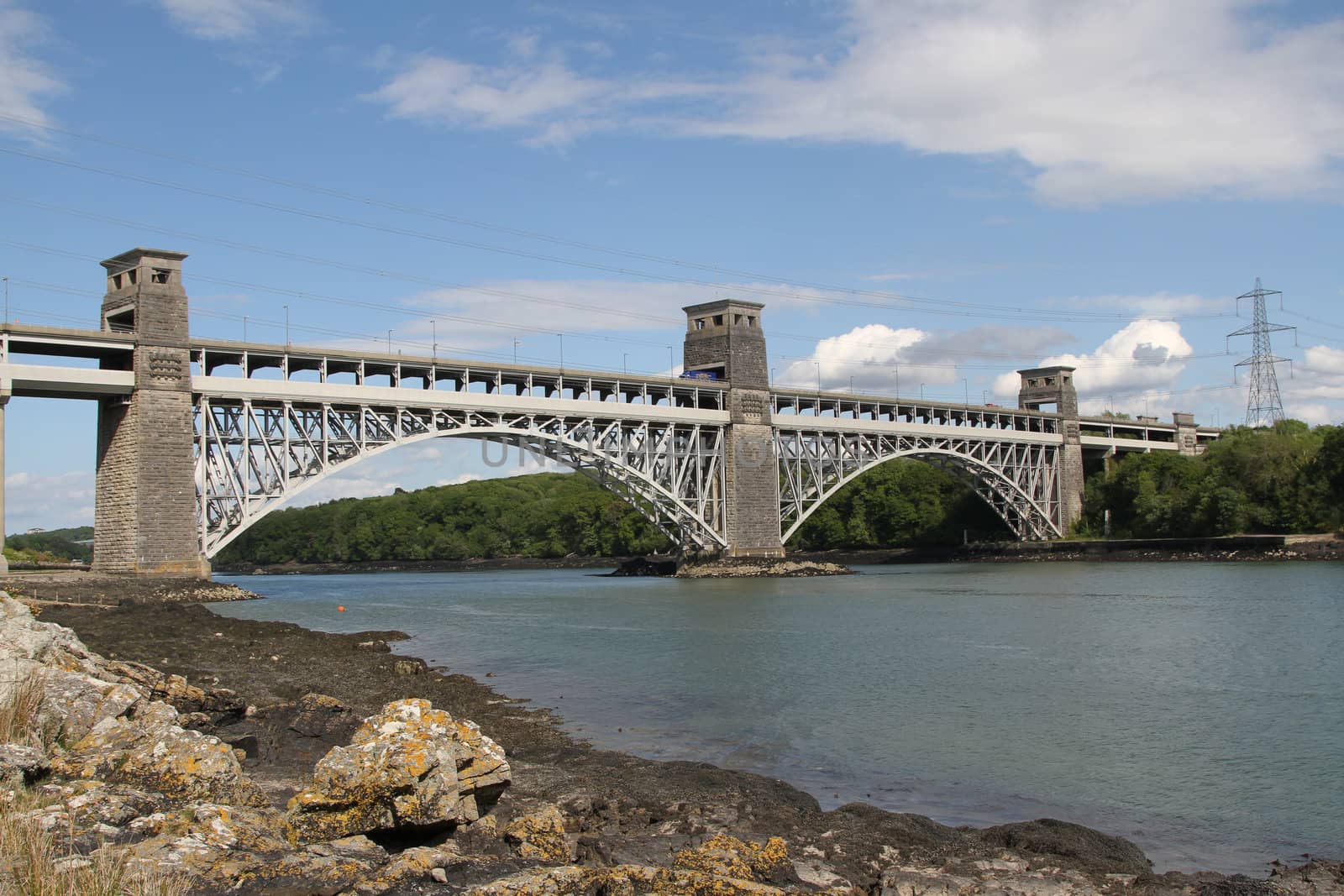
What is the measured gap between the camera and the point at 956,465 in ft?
268

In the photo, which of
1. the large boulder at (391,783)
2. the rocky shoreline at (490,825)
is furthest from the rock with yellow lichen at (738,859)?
the large boulder at (391,783)

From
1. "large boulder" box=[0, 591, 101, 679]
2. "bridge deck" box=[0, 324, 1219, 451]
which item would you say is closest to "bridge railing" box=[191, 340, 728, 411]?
"bridge deck" box=[0, 324, 1219, 451]

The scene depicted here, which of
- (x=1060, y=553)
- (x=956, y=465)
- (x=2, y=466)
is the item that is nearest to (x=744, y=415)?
(x=956, y=465)

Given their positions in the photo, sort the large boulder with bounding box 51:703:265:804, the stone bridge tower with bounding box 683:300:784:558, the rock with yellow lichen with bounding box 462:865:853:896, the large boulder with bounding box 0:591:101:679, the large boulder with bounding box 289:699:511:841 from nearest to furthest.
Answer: the rock with yellow lichen with bounding box 462:865:853:896 < the large boulder with bounding box 289:699:511:841 < the large boulder with bounding box 51:703:265:804 < the large boulder with bounding box 0:591:101:679 < the stone bridge tower with bounding box 683:300:784:558

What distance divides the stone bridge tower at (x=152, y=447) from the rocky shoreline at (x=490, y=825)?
27.9 metres

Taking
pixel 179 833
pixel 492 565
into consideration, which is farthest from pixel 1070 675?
pixel 492 565

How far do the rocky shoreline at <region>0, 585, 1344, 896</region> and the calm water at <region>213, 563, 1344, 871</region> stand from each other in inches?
51.8

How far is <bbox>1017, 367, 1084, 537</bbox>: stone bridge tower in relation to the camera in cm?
8831

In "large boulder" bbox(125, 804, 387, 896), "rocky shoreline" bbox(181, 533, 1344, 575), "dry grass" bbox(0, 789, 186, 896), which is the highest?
"dry grass" bbox(0, 789, 186, 896)

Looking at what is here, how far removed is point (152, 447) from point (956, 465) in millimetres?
55980

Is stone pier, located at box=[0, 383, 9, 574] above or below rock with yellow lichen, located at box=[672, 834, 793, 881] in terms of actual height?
above

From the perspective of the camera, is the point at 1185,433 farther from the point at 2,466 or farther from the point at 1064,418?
the point at 2,466

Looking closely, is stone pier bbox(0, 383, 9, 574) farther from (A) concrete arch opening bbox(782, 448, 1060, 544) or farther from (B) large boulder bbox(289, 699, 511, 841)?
(A) concrete arch opening bbox(782, 448, 1060, 544)

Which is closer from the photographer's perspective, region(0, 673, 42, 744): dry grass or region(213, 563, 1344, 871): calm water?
region(0, 673, 42, 744): dry grass
